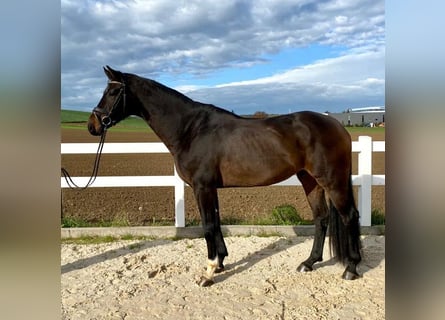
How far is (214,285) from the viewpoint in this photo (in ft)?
11.2

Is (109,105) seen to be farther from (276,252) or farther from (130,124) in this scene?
(130,124)

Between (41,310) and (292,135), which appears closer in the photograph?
(41,310)

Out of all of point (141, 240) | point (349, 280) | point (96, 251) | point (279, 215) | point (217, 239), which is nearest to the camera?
point (349, 280)

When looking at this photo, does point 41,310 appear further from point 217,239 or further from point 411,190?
point 217,239

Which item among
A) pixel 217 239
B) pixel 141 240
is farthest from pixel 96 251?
pixel 217 239

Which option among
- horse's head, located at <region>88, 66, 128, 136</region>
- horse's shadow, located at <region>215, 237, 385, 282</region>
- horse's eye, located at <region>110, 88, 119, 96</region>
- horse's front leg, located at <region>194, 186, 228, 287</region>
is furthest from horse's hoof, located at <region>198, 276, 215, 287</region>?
horse's eye, located at <region>110, 88, 119, 96</region>

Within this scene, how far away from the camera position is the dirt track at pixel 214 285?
114 inches

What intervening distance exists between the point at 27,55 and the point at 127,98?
2.95 meters

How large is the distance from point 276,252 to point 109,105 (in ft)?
8.14

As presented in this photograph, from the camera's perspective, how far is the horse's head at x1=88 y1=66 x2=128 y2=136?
11.0 ft

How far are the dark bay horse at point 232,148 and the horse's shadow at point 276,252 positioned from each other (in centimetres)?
24

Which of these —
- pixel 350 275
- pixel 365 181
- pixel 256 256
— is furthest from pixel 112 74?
pixel 365 181

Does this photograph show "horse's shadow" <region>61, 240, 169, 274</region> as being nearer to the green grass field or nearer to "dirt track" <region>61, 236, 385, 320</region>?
"dirt track" <region>61, 236, 385, 320</region>

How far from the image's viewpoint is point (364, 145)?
16.2ft
